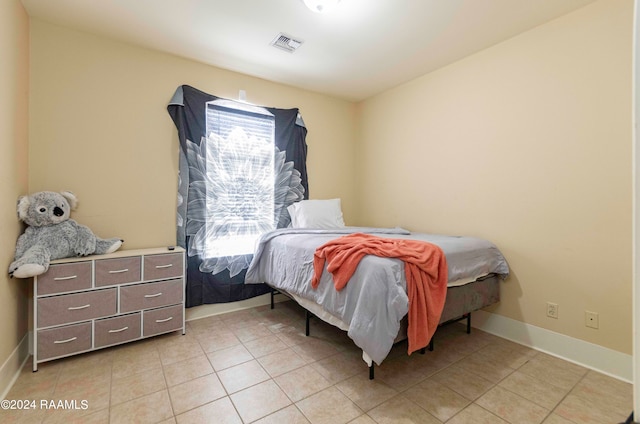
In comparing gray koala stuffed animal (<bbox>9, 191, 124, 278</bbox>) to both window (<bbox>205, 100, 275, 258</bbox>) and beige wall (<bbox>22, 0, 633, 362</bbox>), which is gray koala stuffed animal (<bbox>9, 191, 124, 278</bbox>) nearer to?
beige wall (<bbox>22, 0, 633, 362</bbox>)

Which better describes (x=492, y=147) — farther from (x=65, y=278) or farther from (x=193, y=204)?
(x=65, y=278)

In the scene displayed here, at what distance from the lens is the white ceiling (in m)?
2.06

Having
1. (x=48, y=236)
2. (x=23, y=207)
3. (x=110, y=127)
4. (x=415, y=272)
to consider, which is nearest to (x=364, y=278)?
(x=415, y=272)

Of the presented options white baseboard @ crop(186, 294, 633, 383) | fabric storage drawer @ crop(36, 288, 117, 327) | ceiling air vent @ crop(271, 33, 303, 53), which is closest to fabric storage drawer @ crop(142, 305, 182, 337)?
fabric storage drawer @ crop(36, 288, 117, 327)

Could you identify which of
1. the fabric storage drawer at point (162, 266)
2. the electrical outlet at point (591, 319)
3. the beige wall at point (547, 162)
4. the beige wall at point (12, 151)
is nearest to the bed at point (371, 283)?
the beige wall at point (547, 162)

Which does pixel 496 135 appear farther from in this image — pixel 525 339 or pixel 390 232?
pixel 525 339

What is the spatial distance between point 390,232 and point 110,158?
8.66 ft

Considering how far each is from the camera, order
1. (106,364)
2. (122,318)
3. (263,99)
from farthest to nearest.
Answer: (263,99)
(122,318)
(106,364)

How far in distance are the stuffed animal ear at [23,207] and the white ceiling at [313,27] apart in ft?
4.62

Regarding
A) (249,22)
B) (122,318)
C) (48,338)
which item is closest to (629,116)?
(249,22)

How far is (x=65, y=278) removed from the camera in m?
2.01

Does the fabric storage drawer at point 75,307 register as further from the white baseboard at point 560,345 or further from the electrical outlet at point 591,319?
Answer: the electrical outlet at point 591,319

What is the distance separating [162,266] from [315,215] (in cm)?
161

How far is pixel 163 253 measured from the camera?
7.88 feet
